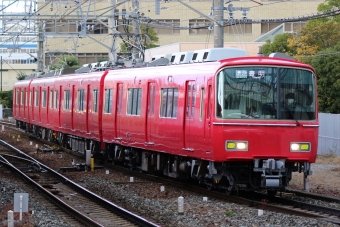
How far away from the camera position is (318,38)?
39312mm

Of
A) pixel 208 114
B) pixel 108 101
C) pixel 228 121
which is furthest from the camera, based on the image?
pixel 108 101

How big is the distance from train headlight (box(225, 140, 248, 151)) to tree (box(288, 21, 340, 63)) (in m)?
25.2

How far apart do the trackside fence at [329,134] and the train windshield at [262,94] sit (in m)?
12.3

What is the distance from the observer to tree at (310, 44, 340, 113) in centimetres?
3053

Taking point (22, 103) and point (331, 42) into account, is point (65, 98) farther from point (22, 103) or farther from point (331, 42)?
point (331, 42)

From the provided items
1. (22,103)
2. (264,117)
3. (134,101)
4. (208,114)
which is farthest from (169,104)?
(22,103)

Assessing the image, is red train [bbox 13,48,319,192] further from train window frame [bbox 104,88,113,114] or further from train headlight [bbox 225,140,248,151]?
train window frame [bbox 104,88,113,114]

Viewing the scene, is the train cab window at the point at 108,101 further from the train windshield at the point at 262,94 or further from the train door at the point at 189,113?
the train windshield at the point at 262,94

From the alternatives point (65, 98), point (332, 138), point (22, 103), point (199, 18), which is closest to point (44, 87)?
point (65, 98)

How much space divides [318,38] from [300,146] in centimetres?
2608

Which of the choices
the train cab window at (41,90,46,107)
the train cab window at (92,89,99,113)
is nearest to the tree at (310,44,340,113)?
the train cab window at (92,89,99,113)

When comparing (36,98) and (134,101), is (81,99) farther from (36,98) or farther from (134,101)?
(36,98)

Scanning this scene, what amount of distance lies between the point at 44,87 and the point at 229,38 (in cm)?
3528

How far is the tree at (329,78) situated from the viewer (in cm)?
3053
